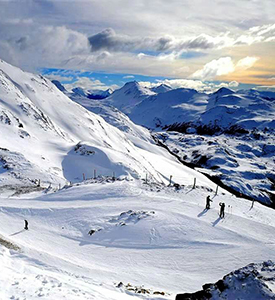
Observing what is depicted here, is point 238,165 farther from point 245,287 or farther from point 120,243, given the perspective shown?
point 245,287

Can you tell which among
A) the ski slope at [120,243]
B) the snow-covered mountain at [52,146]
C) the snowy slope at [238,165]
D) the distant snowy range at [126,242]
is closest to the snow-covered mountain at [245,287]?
the distant snowy range at [126,242]

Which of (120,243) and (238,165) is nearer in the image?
(120,243)

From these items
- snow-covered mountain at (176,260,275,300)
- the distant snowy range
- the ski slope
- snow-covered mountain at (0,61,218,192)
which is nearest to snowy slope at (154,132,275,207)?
snow-covered mountain at (0,61,218,192)

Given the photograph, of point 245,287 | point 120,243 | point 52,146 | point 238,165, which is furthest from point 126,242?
point 238,165

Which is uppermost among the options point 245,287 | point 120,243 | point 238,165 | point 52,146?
point 245,287

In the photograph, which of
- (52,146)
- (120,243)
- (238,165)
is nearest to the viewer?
(120,243)

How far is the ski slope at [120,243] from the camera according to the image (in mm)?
14047

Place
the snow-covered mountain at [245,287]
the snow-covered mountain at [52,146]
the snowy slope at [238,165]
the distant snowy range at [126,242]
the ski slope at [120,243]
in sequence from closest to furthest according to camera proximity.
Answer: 1. the snow-covered mountain at [245,287]
2. the distant snowy range at [126,242]
3. the ski slope at [120,243]
4. the snow-covered mountain at [52,146]
5. the snowy slope at [238,165]

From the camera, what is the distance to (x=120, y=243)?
67.9ft

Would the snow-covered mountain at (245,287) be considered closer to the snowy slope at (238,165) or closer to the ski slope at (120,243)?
the ski slope at (120,243)

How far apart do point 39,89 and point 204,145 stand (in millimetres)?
118532

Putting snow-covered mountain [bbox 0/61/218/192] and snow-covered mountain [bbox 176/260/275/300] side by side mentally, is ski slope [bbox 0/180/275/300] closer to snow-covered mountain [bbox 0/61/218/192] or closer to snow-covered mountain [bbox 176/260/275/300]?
snow-covered mountain [bbox 176/260/275/300]

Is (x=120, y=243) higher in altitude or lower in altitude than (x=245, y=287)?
lower

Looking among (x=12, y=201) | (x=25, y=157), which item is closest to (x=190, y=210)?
(x=12, y=201)
